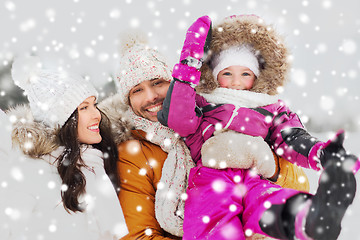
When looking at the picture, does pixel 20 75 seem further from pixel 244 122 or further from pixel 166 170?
pixel 244 122

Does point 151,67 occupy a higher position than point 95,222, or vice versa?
point 151,67

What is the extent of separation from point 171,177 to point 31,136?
67 centimetres

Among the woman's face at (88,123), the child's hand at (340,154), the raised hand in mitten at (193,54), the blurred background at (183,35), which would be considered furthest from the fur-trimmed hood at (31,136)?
the child's hand at (340,154)

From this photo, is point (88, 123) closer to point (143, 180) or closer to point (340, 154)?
point (143, 180)

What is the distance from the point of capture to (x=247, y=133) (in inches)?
66.6

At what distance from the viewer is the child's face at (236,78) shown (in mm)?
1808

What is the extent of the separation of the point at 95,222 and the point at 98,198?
0.36 ft

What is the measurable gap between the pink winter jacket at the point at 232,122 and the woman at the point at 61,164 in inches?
15.5

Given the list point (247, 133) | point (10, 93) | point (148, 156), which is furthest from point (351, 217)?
point (10, 93)

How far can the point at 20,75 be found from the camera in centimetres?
167

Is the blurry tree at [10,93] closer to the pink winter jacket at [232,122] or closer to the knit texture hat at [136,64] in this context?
the knit texture hat at [136,64]

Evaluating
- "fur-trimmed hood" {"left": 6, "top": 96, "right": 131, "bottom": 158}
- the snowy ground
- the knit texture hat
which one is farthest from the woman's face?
the snowy ground

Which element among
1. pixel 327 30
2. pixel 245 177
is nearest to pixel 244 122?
pixel 245 177

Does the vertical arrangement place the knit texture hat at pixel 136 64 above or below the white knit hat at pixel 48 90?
above
